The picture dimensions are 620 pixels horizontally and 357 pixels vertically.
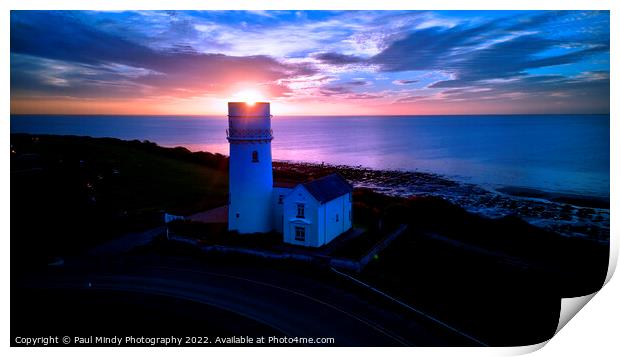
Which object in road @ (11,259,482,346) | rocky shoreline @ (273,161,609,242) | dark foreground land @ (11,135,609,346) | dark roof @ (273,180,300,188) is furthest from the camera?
rocky shoreline @ (273,161,609,242)

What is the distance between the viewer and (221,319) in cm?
689

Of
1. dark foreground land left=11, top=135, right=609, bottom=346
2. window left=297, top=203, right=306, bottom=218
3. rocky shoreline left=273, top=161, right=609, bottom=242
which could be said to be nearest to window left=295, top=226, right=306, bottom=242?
window left=297, top=203, right=306, bottom=218

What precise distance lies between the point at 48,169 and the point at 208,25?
20.8 feet

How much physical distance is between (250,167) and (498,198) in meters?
10.5

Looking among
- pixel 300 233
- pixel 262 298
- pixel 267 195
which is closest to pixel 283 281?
pixel 262 298

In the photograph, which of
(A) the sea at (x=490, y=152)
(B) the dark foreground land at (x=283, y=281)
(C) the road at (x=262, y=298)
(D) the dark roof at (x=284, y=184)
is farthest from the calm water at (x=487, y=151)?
(D) the dark roof at (x=284, y=184)

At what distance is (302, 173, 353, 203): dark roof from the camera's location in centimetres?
969

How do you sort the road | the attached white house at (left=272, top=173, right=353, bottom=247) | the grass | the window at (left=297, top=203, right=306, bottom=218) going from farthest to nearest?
the window at (left=297, top=203, right=306, bottom=218) < the attached white house at (left=272, top=173, right=353, bottom=247) < the grass < the road

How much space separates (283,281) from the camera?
8086mm

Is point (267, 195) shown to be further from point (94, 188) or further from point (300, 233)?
point (94, 188)

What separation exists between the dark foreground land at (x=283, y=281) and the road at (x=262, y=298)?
0.08ft

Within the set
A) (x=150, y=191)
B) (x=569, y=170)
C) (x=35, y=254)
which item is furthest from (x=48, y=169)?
(x=569, y=170)

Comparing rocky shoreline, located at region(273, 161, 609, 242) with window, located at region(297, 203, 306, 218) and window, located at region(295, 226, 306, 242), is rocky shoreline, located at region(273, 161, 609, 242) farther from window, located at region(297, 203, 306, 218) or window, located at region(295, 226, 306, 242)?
window, located at region(295, 226, 306, 242)

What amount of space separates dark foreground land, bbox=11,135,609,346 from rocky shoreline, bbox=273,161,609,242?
2.52 ft
